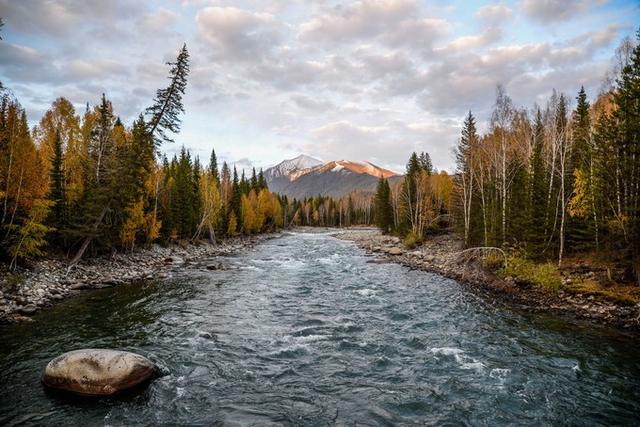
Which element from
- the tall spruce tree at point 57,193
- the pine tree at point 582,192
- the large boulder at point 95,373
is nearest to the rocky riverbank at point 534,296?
the pine tree at point 582,192

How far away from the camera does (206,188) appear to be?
52.5 m

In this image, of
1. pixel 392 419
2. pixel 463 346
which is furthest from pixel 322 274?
pixel 392 419

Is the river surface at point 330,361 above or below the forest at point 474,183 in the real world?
below

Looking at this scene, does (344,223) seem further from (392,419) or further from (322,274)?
(392,419)

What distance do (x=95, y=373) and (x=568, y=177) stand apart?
3342 centimetres

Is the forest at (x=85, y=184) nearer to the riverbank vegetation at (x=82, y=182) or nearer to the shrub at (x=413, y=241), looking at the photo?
the riverbank vegetation at (x=82, y=182)

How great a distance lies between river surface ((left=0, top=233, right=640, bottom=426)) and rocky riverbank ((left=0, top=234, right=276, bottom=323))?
157 centimetres

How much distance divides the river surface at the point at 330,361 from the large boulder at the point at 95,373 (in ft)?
1.31

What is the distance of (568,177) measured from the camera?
1117 inches

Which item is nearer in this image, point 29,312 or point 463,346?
point 463,346

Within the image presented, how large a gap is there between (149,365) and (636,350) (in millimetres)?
17110

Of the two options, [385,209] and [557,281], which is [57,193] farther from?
[385,209]

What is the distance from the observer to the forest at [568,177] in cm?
1984

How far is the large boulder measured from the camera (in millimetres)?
9234
